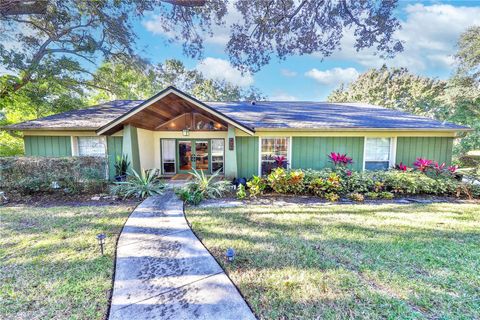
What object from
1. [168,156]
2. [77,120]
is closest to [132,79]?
[77,120]

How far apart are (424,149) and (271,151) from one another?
6.69m

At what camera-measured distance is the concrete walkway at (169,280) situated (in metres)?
2.21

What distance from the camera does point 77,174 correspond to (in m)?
6.76

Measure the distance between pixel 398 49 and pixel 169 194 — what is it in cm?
915

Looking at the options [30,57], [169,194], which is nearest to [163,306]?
[169,194]

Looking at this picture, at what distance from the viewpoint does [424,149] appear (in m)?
8.90

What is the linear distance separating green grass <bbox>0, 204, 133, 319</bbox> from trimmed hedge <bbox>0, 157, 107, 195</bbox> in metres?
1.72

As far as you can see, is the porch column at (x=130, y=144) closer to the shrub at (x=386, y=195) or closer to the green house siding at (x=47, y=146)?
the green house siding at (x=47, y=146)

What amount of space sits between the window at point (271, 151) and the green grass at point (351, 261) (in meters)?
3.75

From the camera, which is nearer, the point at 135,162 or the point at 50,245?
the point at 50,245

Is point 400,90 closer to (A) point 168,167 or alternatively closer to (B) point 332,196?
(B) point 332,196

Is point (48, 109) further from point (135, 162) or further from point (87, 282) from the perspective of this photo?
point (87, 282)

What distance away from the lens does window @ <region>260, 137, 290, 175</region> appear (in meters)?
9.09

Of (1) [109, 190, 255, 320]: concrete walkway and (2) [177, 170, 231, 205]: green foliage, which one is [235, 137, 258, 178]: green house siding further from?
(1) [109, 190, 255, 320]: concrete walkway
